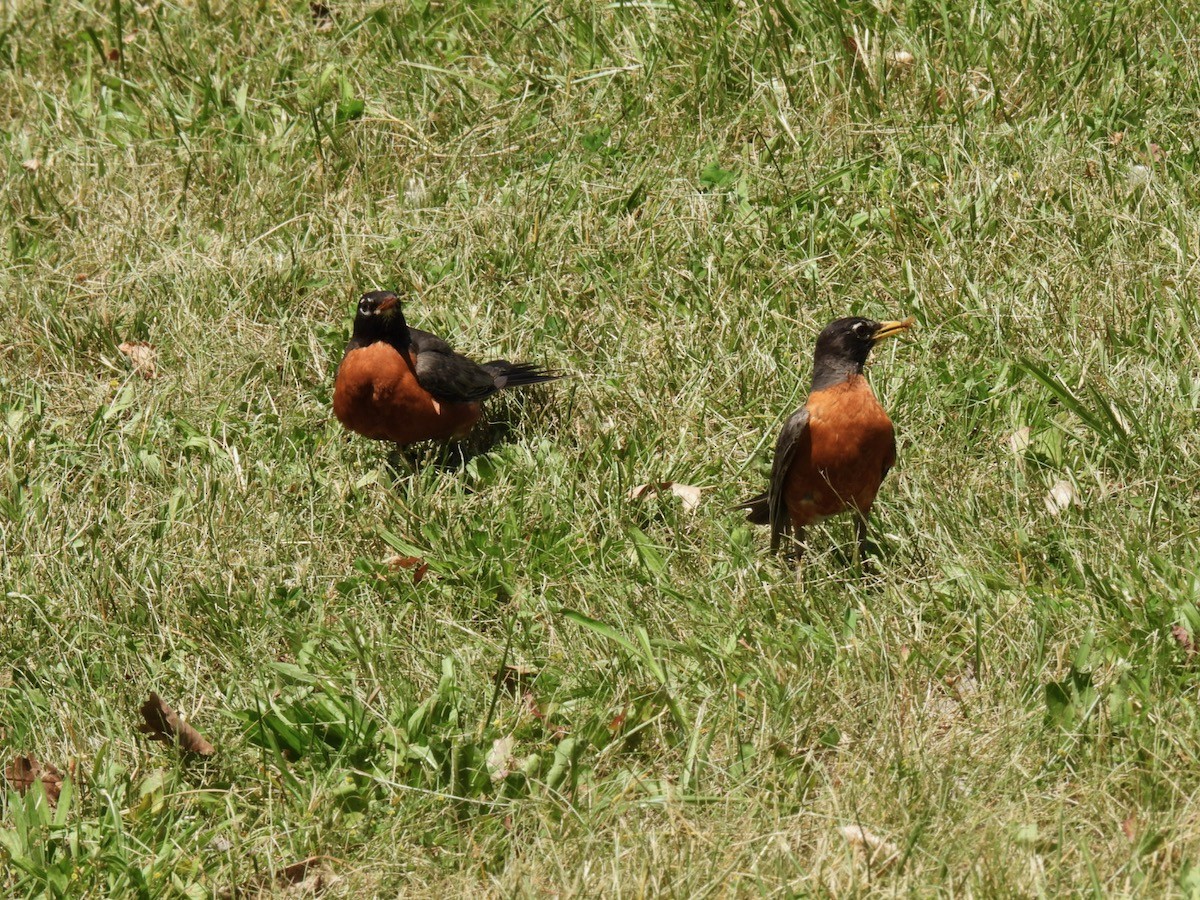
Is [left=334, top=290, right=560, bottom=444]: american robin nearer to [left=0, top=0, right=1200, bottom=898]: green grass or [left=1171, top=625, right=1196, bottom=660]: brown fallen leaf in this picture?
[left=0, top=0, right=1200, bottom=898]: green grass

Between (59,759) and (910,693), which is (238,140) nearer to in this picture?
(59,759)

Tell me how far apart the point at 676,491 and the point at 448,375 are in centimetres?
123

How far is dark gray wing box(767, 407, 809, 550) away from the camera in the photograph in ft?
15.8

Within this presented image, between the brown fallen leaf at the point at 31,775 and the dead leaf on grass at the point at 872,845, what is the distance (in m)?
2.20

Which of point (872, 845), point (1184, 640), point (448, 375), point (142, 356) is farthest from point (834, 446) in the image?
point (142, 356)

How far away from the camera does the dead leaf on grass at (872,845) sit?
131 inches

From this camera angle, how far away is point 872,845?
3.36 m

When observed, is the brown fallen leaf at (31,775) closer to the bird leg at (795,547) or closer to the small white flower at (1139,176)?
the bird leg at (795,547)

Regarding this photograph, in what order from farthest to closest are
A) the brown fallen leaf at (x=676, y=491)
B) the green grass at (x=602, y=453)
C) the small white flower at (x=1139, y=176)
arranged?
the small white flower at (x=1139, y=176), the brown fallen leaf at (x=676, y=491), the green grass at (x=602, y=453)

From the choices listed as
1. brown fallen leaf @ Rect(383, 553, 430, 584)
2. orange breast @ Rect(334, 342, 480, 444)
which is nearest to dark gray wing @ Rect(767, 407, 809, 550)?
brown fallen leaf @ Rect(383, 553, 430, 584)

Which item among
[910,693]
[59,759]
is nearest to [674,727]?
[910,693]

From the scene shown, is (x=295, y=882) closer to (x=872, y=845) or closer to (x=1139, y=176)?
(x=872, y=845)

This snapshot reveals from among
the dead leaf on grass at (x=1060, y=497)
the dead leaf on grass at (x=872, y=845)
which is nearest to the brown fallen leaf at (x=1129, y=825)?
the dead leaf on grass at (x=872, y=845)

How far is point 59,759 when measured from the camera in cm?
421
